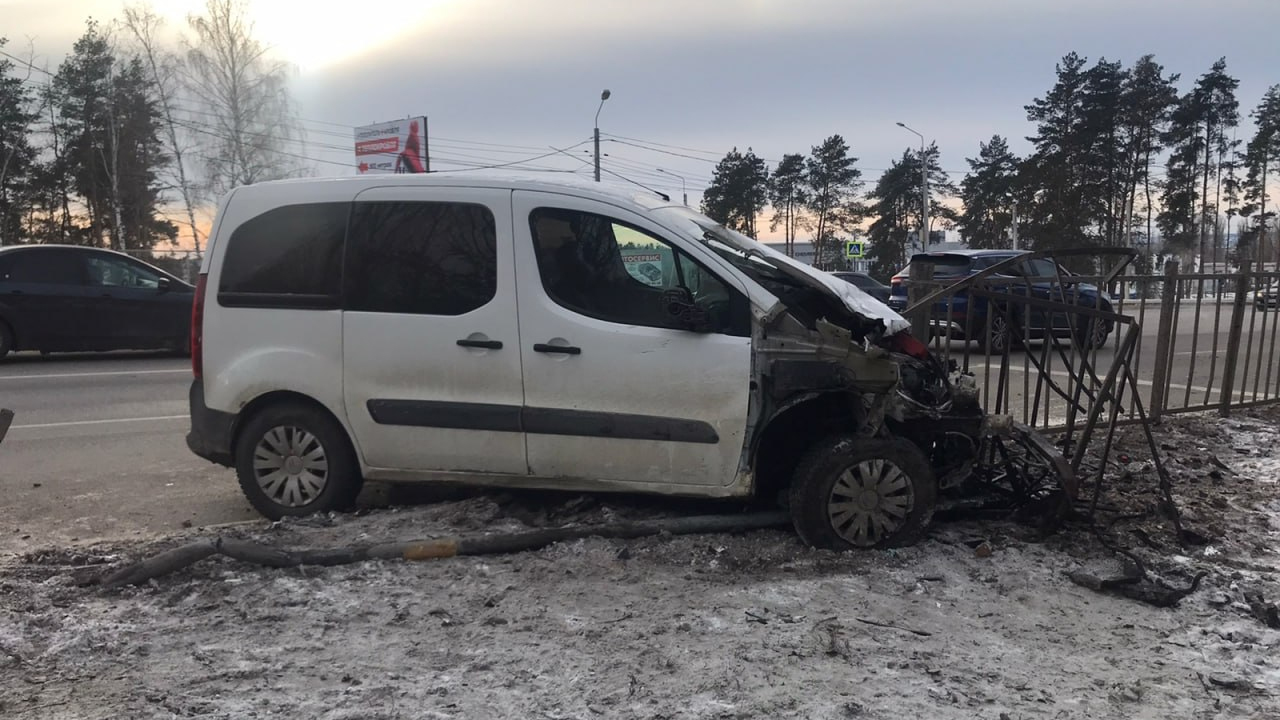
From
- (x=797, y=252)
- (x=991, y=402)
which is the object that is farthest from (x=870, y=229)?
(x=991, y=402)

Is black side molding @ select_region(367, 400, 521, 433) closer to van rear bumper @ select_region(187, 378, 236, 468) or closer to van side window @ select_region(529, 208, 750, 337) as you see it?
van side window @ select_region(529, 208, 750, 337)

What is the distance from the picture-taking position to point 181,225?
4169 centimetres

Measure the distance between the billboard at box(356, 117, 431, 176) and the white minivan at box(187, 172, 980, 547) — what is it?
78.3ft

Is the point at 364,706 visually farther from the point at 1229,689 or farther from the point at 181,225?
the point at 181,225

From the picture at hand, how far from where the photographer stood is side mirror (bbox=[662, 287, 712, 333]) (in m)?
4.23

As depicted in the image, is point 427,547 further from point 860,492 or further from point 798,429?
point 860,492

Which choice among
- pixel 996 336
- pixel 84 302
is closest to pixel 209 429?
pixel 996 336

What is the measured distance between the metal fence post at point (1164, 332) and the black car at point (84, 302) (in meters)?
12.0

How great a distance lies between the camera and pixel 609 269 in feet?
14.7

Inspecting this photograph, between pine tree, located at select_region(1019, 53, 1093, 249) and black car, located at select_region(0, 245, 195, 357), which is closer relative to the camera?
black car, located at select_region(0, 245, 195, 357)

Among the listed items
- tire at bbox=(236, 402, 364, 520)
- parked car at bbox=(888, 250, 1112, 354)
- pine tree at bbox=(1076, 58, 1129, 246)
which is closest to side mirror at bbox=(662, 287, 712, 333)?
tire at bbox=(236, 402, 364, 520)

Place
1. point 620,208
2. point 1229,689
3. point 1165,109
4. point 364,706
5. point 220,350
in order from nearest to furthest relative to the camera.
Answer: point 364,706
point 1229,689
point 620,208
point 220,350
point 1165,109

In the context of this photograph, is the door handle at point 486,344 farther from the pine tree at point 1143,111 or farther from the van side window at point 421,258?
the pine tree at point 1143,111

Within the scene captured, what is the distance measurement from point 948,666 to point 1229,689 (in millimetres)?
955
